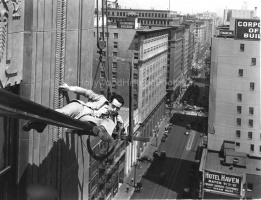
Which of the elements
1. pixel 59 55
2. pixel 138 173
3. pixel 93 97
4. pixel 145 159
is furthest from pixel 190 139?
pixel 59 55

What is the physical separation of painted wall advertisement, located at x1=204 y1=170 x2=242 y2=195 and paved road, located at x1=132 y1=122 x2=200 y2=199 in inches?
227

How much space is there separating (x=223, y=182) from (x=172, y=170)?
410 inches

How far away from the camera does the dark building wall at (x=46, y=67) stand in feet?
10.0

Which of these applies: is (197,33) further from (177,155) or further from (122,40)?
(122,40)

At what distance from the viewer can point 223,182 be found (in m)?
20.1

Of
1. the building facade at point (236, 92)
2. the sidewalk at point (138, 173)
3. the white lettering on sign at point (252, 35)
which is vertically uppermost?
the white lettering on sign at point (252, 35)

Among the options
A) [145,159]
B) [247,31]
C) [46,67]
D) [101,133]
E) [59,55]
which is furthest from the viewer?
[145,159]

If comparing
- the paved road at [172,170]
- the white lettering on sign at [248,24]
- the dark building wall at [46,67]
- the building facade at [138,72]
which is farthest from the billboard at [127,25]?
the dark building wall at [46,67]

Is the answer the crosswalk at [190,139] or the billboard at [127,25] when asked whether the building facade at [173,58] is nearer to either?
the crosswalk at [190,139]

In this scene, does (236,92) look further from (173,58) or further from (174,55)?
(174,55)

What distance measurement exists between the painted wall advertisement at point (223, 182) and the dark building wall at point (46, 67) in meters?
16.6

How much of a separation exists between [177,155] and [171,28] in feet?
62.4

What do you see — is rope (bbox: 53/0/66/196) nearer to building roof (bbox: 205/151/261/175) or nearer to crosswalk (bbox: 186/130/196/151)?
building roof (bbox: 205/151/261/175)

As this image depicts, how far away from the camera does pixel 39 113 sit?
156 cm
